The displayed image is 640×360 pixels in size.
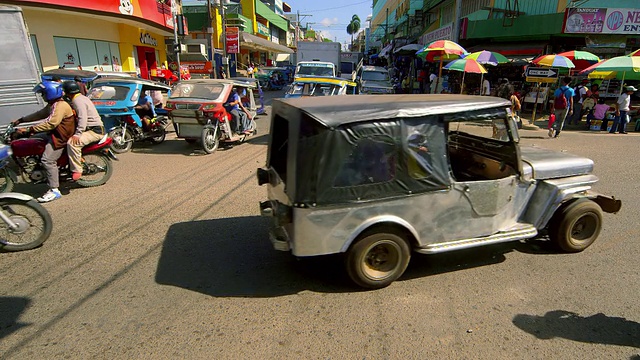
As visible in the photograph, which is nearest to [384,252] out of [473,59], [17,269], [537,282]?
[537,282]

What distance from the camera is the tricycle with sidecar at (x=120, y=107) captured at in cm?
874

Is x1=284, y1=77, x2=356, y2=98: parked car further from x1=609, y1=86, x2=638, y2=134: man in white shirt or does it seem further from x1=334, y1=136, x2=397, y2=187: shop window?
x1=609, y1=86, x2=638, y2=134: man in white shirt

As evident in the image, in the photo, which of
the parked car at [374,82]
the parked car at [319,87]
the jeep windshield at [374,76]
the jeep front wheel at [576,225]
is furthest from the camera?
the jeep windshield at [374,76]

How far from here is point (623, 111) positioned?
41.3 feet

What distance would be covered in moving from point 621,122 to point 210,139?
14.1 meters

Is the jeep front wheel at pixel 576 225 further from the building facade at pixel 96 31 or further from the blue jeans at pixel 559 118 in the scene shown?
the building facade at pixel 96 31

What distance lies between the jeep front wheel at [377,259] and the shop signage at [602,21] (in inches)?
701

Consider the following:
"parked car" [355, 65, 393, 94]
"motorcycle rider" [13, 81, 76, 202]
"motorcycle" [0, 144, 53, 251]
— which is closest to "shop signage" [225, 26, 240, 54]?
"parked car" [355, 65, 393, 94]

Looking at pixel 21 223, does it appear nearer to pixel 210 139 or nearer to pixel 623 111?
pixel 210 139

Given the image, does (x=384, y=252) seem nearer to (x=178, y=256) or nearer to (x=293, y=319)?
(x=293, y=319)

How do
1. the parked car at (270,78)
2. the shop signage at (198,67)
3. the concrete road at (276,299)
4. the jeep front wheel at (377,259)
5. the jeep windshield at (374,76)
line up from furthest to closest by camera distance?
1. the parked car at (270,78)
2. the shop signage at (198,67)
3. the jeep windshield at (374,76)
4. the jeep front wheel at (377,259)
5. the concrete road at (276,299)

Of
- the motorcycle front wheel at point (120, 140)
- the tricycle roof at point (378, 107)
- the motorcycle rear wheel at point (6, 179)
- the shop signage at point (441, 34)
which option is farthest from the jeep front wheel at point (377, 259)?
the shop signage at point (441, 34)

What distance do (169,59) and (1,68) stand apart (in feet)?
73.8

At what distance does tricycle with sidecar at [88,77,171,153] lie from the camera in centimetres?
874
